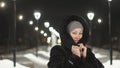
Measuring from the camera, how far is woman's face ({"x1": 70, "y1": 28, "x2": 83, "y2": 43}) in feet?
12.6

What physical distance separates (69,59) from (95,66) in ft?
0.91

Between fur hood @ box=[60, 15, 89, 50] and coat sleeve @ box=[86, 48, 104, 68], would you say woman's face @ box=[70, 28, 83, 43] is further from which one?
coat sleeve @ box=[86, 48, 104, 68]

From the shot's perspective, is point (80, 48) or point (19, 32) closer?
point (80, 48)

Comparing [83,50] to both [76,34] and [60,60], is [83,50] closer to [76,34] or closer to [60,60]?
[76,34]

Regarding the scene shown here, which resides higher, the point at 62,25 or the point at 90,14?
the point at 90,14

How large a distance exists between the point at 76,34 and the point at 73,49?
0.58ft

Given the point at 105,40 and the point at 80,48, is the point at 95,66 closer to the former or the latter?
the point at 80,48

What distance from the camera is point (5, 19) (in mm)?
88625

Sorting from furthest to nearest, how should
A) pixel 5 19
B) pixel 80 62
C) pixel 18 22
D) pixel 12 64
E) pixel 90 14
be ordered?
pixel 18 22
pixel 5 19
pixel 90 14
pixel 12 64
pixel 80 62

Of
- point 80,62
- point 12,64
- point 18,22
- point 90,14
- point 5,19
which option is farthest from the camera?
point 18,22

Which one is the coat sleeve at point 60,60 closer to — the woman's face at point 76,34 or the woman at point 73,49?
the woman at point 73,49

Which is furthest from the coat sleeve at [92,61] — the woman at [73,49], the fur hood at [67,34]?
the fur hood at [67,34]

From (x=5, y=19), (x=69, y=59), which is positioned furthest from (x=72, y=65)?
(x=5, y=19)

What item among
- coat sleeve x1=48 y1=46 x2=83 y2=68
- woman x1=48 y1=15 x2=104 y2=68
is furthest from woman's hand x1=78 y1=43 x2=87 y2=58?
coat sleeve x1=48 y1=46 x2=83 y2=68
